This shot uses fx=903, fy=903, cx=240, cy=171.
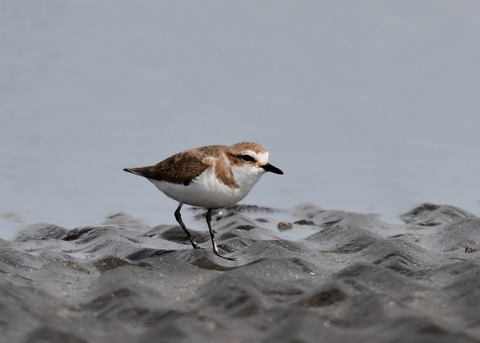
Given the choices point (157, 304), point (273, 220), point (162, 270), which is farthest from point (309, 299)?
point (273, 220)

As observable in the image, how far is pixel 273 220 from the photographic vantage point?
13594mm

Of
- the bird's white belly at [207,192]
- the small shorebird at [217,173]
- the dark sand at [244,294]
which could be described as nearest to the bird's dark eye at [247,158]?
the small shorebird at [217,173]

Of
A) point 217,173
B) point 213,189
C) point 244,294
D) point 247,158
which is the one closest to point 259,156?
point 247,158

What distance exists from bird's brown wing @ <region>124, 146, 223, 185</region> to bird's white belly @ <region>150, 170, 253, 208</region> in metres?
0.06

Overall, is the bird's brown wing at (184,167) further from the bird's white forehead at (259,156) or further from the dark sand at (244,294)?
the dark sand at (244,294)

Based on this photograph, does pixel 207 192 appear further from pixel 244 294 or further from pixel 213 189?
pixel 244 294

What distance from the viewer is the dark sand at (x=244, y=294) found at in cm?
597

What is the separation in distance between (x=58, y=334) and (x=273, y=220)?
7.86 m

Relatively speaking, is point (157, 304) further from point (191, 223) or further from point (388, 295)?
point (191, 223)

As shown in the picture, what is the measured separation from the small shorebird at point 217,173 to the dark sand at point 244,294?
24.9 inches

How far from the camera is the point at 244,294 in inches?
270

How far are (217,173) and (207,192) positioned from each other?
0.23m

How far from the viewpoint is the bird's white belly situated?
9508mm

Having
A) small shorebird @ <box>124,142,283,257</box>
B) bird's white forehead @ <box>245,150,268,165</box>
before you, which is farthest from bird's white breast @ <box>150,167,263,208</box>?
bird's white forehead @ <box>245,150,268,165</box>
